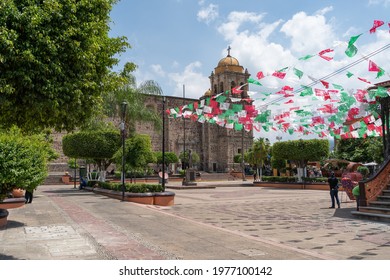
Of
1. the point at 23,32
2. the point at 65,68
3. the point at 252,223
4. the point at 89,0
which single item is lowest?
the point at 252,223

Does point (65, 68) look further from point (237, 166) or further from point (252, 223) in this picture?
point (237, 166)

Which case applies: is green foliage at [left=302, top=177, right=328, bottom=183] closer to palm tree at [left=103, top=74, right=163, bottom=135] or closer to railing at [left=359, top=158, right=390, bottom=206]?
palm tree at [left=103, top=74, right=163, bottom=135]

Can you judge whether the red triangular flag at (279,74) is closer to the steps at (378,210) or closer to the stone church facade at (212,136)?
the steps at (378,210)

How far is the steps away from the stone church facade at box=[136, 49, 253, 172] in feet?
133

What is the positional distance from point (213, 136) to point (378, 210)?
4503 centimetres

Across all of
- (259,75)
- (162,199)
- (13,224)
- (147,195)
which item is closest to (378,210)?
(259,75)

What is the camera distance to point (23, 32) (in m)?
5.38

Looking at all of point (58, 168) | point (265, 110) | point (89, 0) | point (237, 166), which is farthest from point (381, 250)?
point (237, 166)

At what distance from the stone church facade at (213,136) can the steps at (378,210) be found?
40434 millimetres

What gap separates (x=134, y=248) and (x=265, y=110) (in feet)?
27.2

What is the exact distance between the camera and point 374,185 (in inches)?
460

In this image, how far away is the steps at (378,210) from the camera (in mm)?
10337

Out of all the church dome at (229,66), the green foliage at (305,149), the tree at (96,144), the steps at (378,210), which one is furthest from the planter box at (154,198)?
the church dome at (229,66)

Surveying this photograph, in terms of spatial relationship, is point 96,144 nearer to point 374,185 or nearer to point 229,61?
point 374,185
